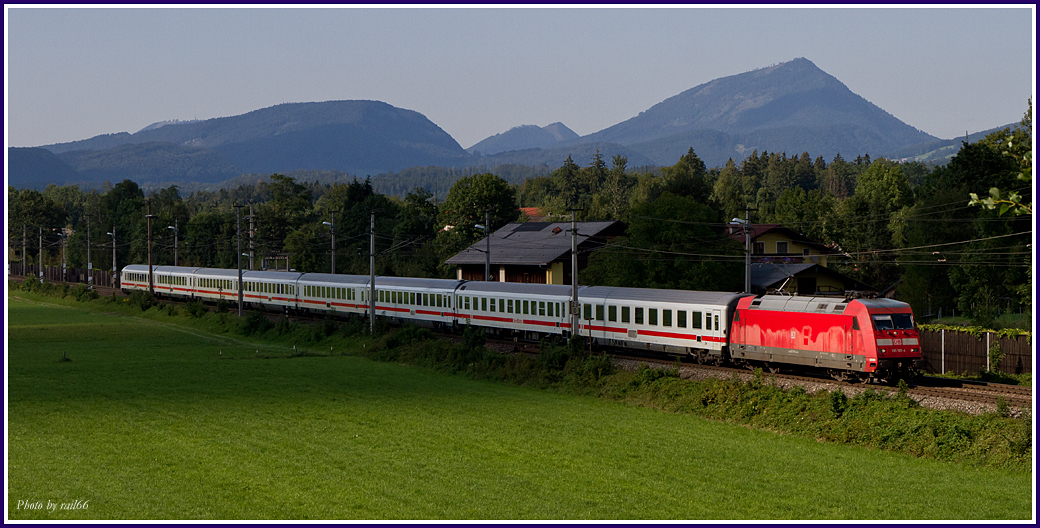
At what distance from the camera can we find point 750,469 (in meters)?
21.3

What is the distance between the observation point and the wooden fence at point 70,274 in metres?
106

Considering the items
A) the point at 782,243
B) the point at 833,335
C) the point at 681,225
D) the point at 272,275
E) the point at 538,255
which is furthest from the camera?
the point at 272,275

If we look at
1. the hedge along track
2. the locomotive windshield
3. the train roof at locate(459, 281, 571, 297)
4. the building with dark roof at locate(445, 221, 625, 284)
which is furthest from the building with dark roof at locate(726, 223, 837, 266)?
the locomotive windshield

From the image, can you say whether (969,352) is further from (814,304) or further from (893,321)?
(814,304)

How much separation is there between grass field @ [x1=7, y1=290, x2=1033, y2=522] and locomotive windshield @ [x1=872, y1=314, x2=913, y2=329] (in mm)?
5786

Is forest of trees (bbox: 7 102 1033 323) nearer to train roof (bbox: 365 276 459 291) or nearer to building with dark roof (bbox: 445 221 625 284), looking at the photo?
building with dark roof (bbox: 445 221 625 284)

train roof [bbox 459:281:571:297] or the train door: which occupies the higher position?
train roof [bbox 459:281:571:297]

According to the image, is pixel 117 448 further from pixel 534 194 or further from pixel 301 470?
pixel 534 194

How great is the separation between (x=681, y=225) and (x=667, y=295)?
1847 centimetres

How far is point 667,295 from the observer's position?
3716 centimetres

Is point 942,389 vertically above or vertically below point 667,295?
below

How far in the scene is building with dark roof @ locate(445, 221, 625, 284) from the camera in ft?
214

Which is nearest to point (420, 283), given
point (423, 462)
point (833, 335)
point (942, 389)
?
point (833, 335)

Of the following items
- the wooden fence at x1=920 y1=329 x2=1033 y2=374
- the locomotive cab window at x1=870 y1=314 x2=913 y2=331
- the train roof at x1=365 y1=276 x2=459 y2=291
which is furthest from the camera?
the train roof at x1=365 y1=276 x2=459 y2=291
